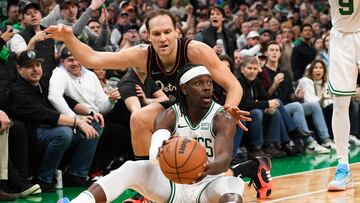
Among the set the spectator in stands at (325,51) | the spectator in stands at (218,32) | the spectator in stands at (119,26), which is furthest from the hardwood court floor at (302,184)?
the spectator in stands at (119,26)

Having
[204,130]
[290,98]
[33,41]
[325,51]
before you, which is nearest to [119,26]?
[325,51]

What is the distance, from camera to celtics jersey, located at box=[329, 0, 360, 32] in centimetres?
700

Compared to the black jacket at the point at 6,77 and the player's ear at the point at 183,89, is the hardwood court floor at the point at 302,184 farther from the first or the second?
the player's ear at the point at 183,89

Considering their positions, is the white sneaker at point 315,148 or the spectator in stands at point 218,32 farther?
the spectator in stands at point 218,32

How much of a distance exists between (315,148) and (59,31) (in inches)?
234

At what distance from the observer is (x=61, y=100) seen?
8.34 m

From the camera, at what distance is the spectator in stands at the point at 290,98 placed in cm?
1086

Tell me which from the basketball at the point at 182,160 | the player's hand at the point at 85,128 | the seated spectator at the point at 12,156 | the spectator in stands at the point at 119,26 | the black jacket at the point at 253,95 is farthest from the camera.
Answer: the spectator in stands at the point at 119,26

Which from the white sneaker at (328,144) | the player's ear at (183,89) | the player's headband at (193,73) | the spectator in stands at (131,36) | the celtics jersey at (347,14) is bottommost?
the white sneaker at (328,144)

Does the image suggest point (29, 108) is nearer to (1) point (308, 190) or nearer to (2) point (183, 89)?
(2) point (183, 89)

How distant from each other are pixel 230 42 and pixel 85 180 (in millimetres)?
4053

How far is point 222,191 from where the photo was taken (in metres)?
5.36

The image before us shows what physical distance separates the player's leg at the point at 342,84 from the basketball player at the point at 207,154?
1.86m

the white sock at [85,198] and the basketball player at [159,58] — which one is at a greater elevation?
the basketball player at [159,58]
